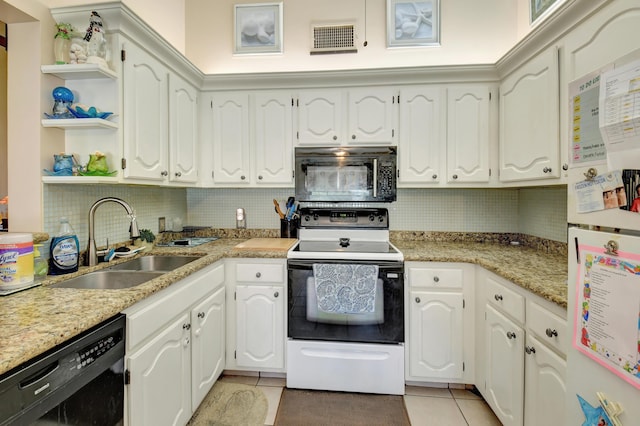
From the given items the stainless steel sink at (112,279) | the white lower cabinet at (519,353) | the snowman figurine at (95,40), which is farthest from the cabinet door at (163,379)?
the white lower cabinet at (519,353)

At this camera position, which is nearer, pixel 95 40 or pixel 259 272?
pixel 95 40

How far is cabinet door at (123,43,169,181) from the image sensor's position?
157cm

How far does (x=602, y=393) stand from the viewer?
0.79 metres

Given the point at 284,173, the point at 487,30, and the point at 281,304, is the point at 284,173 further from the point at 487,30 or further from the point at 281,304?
the point at 487,30

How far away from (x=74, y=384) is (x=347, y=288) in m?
1.33

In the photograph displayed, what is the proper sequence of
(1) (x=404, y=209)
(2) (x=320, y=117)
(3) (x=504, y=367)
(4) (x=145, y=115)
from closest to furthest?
(3) (x=504, y=367) → (4) (x=145, y=115) → (2) (x=320, y=117) → (1) (x=404, y=209)

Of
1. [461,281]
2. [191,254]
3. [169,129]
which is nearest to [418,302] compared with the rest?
[461,281]

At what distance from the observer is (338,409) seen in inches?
71.1

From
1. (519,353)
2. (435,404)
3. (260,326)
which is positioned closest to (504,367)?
(519,353)

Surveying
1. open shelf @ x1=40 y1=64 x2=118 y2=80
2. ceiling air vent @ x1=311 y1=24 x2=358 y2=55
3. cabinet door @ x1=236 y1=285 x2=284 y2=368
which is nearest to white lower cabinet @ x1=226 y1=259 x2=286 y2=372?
cabinet door @ x1=236 y1=285 x2=284 y2=368

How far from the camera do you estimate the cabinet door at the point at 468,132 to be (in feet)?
7.25

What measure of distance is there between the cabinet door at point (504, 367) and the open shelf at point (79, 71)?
2.33m

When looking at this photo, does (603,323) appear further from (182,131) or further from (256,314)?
(182,131)

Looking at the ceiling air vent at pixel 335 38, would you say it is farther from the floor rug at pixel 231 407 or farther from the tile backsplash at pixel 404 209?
the floor rug at pixel 231 407
